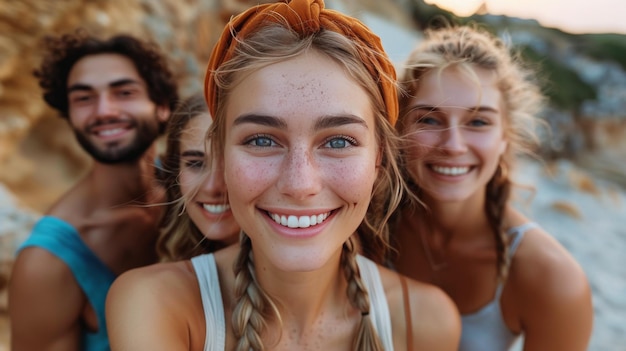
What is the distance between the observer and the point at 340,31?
5.29 ft

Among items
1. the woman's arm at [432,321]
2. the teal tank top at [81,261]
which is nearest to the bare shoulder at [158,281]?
the woman's arm at [432,321]

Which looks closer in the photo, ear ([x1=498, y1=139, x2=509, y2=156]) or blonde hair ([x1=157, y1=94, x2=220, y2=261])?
blonde hair ([x1=157, y1=94, x2=220, y2=261])

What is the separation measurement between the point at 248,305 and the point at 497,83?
1.66 meters

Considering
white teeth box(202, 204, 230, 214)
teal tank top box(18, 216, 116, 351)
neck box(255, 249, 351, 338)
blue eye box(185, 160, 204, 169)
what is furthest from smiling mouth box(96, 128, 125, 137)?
neck box(255, 249, 351, 338)

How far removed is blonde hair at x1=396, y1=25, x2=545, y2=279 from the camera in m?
2.43

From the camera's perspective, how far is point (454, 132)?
2.39m

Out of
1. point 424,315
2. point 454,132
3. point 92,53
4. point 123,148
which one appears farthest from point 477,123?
point 92,53

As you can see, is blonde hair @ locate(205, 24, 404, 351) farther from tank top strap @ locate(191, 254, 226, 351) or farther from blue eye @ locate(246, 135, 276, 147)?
blue eye @ locate(246, 135, 276, 147)

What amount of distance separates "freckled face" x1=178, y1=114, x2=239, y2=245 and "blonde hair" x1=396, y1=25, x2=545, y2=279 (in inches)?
33.6

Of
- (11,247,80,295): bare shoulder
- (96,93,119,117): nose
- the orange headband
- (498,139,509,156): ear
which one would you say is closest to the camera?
the orange headband

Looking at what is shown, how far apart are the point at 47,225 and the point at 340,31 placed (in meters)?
1.92

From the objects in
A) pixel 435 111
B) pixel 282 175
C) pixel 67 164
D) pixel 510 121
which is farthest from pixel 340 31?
pixel 67 164

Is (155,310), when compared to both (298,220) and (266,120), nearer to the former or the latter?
(298,220)

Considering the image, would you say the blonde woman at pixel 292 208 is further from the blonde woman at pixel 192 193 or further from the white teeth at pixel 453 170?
the white teeth at pixel 453 170
